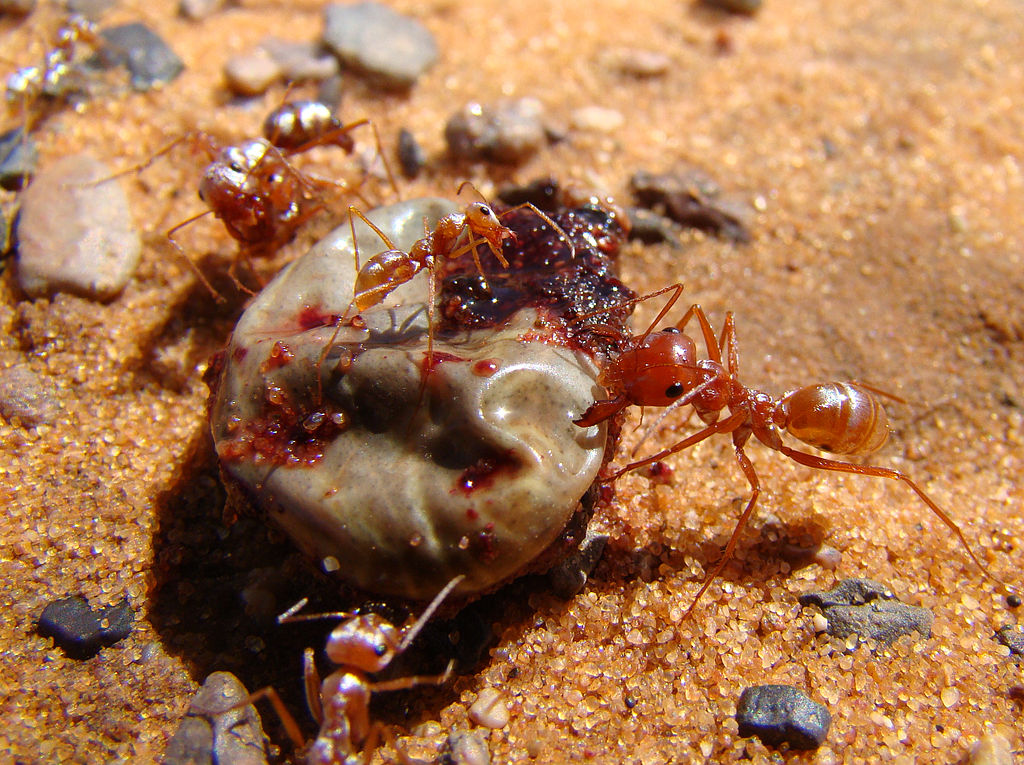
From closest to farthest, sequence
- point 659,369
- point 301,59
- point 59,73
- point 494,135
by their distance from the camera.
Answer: point 659,369 < point 494,135 < point 59,73 < point 301,59

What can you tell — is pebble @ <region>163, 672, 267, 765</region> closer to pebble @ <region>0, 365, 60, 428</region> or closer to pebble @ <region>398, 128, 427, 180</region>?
pebble @ <region>0, 365, 60, 428</region>

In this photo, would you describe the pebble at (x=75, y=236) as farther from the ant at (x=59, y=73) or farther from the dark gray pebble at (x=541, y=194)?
the dark gray pebble at (x=541, y=194)

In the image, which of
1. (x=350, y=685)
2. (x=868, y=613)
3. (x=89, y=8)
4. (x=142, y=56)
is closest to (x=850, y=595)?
(x=868, y=613)

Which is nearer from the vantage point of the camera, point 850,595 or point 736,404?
point 850,595

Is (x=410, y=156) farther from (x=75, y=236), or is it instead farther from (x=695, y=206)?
(x=75, y=236)

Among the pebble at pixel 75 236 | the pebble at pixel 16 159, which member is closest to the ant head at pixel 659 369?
the pebble at pixel 75 236

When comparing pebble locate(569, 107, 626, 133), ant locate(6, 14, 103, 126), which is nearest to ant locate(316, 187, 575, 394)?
pebble locate(569, 107, 626, 133)

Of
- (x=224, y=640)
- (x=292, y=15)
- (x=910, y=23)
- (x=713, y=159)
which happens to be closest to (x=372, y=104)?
(x=292, y=15)

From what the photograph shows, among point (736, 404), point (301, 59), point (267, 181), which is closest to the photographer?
point (736, 404)
